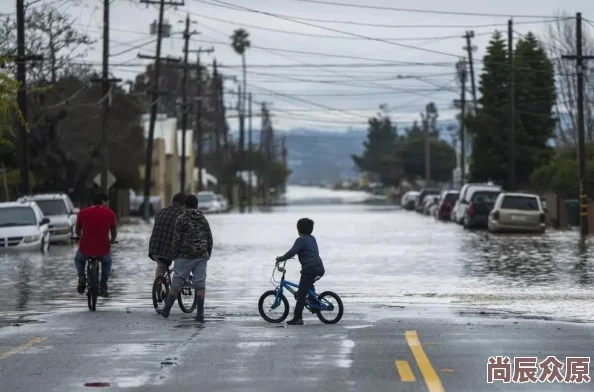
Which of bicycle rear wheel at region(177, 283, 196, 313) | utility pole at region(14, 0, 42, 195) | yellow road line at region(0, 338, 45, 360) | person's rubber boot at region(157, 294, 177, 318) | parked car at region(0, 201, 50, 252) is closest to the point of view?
yellow road line at region(0, 338, 45, 360)

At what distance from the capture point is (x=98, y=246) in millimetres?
21484

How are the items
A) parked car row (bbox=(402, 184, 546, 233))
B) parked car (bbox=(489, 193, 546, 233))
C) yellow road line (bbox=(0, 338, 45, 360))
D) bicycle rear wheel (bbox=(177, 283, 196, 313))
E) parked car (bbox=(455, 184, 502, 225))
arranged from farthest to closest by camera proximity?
parked car (bbox=(455, 184, 502, 225))
parked car row (bbox=(402, 184, 546, 233))
parked car (bbox=(489, 193, 546, 233))
bicycle rear wheel (bbox=(177, 283, 196, 313))
yellow road line (bbox=(0, 338, 45, 360))

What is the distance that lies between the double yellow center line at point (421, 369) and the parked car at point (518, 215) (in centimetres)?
3758

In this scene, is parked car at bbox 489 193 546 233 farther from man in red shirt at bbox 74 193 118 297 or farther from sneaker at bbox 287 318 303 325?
sneaker at bbox 287 318 303 325

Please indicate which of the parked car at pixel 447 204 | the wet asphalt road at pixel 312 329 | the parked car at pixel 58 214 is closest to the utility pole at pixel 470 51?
the parked car at pixel 447 204

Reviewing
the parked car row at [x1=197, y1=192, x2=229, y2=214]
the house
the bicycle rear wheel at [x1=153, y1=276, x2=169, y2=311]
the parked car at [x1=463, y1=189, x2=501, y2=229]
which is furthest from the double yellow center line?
the house

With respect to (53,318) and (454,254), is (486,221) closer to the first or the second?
(454,254)

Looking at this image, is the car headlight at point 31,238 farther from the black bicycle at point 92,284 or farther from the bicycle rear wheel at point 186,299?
the bicycle rear wheel at point 186,299

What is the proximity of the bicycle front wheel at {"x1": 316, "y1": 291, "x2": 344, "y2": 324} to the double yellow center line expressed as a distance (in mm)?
2577

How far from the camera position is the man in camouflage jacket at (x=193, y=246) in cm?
1933

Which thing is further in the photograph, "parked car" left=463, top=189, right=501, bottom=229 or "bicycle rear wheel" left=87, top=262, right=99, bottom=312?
"parked car" left=463, top=189, right=501, bottom=229

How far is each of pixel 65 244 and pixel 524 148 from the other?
128ft

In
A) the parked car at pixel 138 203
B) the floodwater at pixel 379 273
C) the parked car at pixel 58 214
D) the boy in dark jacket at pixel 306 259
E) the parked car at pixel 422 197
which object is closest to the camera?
the boy in dark jacket at pixel 306 259

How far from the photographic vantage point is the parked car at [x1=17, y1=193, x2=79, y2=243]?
46.5 metres
